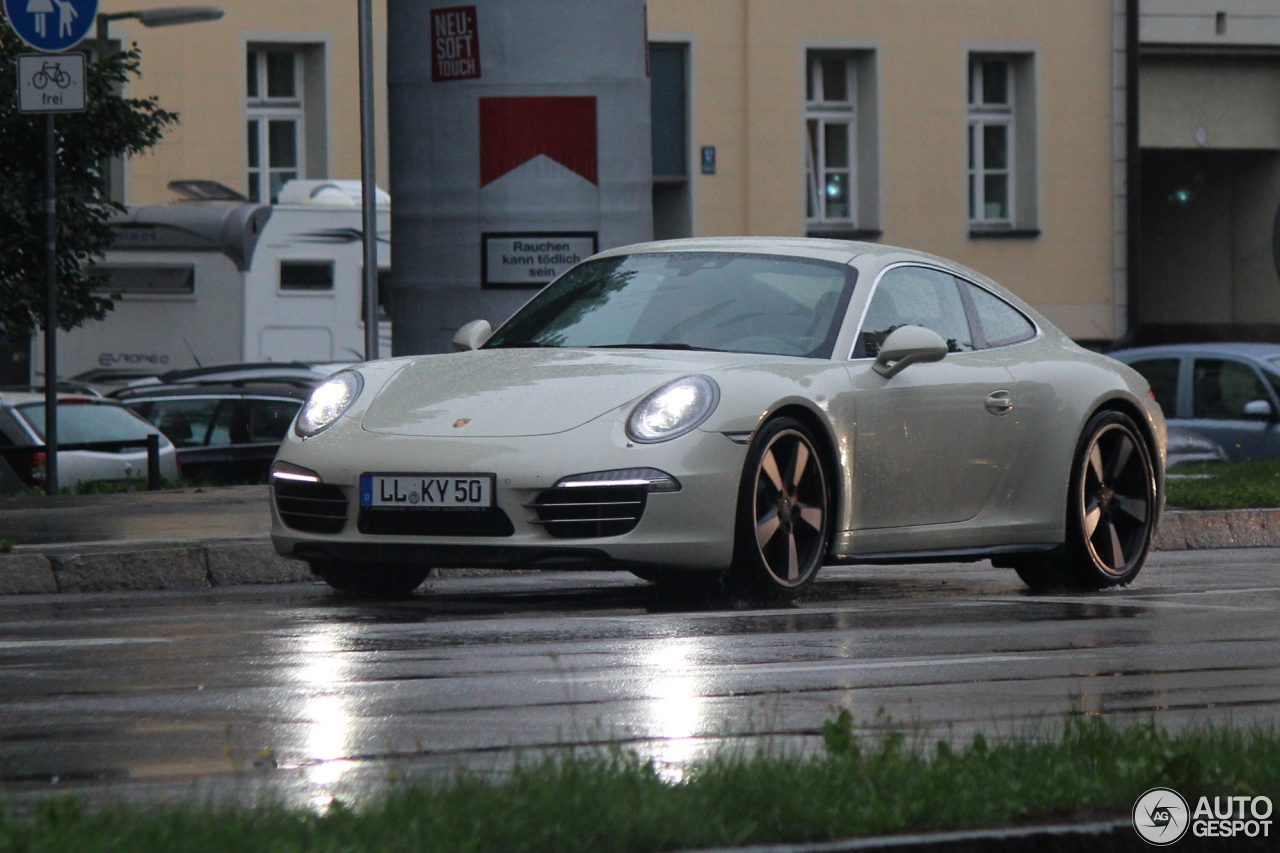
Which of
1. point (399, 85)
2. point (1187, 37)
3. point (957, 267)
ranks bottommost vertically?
point (957, 267)

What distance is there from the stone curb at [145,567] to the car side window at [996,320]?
7.58ft

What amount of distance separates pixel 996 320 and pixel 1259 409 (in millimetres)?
9218

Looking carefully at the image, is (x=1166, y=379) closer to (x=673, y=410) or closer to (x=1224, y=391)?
(x=1224, y=391)

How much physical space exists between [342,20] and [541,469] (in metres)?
25.0

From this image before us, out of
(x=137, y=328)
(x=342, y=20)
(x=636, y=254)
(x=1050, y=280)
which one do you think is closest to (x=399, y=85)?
(x=636, y=254)

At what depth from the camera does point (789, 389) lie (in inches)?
307

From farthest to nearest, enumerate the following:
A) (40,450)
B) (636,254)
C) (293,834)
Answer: (40,450) → (636,254) → (293,834)

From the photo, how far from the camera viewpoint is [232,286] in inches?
1018

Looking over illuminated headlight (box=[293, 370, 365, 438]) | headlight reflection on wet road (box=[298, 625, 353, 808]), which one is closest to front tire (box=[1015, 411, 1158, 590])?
illuminated headlight (box=[293, 370, 365, 438])

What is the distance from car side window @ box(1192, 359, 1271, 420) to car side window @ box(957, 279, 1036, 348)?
9165 millimetres

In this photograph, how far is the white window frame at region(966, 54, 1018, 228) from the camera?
34.3 m

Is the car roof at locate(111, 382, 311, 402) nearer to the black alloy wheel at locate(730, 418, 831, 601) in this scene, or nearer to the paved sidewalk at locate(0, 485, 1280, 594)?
the paved sidewalk at locate(0, 485, 1280, 594)

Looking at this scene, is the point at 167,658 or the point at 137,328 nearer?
the point at 167,658

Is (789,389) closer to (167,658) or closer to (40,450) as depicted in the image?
(167,658)
